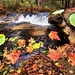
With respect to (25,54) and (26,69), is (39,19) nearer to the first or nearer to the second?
(25,54)

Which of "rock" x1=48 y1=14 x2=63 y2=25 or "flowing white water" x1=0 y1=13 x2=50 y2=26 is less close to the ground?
"rock" x1=48 y1=14 x2=63 y2=25

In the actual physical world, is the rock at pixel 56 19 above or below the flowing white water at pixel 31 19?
above

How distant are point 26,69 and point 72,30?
4.97 m

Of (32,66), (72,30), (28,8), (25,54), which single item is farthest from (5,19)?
(32,66)

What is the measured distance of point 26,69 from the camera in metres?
5.36

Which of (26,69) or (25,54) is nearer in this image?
(26,69)

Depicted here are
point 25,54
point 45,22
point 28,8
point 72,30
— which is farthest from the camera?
point 28,8

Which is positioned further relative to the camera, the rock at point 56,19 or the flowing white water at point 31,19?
the flowing white water at point 31,19

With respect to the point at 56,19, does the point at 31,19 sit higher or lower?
lower

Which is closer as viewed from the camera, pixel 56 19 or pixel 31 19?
pixel 56 19

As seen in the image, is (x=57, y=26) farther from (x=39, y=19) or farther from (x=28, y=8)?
(x=28, y=8)

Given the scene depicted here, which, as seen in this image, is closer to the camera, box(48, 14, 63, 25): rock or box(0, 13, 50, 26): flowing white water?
box(48, 14, 63, 25): rock

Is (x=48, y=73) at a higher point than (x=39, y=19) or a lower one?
higher

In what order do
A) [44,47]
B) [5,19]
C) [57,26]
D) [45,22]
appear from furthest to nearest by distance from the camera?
[5,19]
[45,22]
[57,26]
[44,47]
